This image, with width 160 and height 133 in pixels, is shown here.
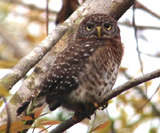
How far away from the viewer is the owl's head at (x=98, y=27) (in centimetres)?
388

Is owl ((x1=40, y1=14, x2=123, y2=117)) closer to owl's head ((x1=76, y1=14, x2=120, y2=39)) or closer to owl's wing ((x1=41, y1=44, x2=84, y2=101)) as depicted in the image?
owl's wing ((x1=41, y1=44, x2=84, y2=101))

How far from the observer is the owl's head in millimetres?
3877

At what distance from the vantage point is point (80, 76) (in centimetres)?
321

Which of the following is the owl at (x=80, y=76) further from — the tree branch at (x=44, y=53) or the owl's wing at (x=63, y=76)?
the tree branch at (x=44, y=53)

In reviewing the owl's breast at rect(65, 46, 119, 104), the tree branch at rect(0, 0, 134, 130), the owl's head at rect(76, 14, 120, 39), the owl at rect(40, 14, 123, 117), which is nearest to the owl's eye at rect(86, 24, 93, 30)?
the owl's head at rect(76, 14, 120, 39)

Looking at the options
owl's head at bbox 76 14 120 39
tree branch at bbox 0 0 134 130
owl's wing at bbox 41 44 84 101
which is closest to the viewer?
tree branch at bbox 0 0 134 130

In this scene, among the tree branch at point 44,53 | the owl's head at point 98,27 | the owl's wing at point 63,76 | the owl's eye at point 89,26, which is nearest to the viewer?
the tree branch at point 44,53

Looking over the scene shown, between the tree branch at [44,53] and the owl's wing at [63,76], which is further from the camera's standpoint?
the owl's wing at [63,76]

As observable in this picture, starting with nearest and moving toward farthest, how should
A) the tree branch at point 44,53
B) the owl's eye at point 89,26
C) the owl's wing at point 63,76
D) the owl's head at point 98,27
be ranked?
the tree branch at point 44,53 < the owl's wing at point 63,76 < the owl's head at point 98,27 < the owl's eye at point 89,26

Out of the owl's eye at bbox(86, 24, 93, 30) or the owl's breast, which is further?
the owl's eye at bbox(86, 24, 93, 30)

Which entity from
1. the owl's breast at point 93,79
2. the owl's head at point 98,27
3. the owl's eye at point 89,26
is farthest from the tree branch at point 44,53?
the owl's breast at point 93,79

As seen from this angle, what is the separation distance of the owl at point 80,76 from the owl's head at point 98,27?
380 millimetres

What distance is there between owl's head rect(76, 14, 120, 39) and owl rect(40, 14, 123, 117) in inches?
15.0

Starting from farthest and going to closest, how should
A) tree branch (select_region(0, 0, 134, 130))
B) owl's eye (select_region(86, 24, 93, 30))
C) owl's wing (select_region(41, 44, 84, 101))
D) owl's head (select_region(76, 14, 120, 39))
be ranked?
owl's eye (select_region(86, 24, 93, 30)), owl's head (select_region(76, 14, 120, 39)), owl's wing (select_region(41, 44, 84, 101)), tree branch (select_region(0, 0, 134, 130))
